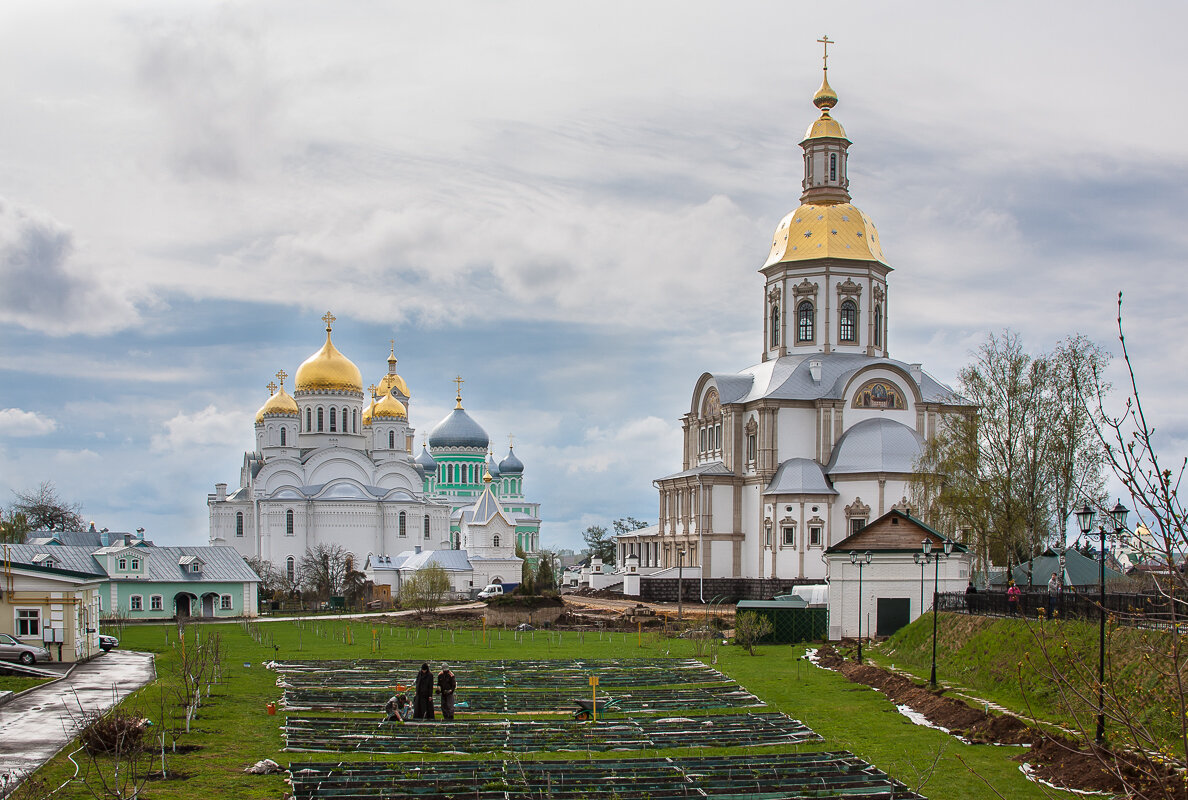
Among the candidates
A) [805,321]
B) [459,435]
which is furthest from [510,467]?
[805,321]

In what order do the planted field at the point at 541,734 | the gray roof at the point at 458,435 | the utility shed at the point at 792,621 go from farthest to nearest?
1. the gray roof at the point at 458,435
2. the utility shed at the point at 792,621
3. the planted field at the point at 541,734

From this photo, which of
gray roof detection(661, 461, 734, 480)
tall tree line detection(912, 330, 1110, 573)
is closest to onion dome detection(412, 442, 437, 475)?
gray roof detection(661, 461, 734, 480)

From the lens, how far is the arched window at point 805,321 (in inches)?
2464

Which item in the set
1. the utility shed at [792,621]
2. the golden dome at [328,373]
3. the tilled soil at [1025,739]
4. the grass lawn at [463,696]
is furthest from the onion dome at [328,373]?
the tilled soil at [1025,739]

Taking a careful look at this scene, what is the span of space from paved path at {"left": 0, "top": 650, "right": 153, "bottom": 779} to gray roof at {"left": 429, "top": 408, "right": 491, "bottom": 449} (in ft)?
225

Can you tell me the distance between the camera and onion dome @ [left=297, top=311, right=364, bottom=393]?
78875 millimetres

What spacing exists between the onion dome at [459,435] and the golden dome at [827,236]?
42.0m

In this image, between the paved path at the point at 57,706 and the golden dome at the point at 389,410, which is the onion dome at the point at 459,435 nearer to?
the golden dome at the point at 389,410

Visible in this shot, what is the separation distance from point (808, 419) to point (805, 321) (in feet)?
21.0

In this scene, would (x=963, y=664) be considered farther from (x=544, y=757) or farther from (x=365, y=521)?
(x=365, y=521)

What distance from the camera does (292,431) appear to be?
78.8 meters

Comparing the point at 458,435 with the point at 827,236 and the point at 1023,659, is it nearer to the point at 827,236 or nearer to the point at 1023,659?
the point at 827,236

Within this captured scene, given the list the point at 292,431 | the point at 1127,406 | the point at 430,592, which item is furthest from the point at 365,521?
the point at 1127,406

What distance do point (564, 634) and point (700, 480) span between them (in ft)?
63.9
